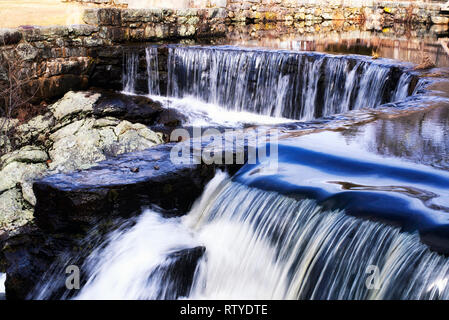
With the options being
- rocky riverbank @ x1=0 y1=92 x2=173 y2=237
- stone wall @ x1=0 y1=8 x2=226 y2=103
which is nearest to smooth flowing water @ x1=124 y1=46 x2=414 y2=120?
stone wall @ x1=0 y1=8 x2=226 y2=103

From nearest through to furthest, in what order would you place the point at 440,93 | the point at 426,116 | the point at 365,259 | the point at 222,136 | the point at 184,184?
the point at 365,259
the point at 184,184
the point at 222,136
the point at 426,116
the point at 440,93

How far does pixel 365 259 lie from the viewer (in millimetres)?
3500

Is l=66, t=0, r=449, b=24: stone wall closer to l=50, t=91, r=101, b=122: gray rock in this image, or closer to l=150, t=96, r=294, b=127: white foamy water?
l=150, t=96, r=294, b=127: white foamy water

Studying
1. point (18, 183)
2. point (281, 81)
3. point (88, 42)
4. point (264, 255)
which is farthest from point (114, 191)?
point (88, 42)

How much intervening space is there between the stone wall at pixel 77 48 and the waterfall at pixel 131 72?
15 cm

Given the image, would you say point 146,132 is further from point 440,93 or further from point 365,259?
point 365,259

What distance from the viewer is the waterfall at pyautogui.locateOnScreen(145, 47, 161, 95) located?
1148cm

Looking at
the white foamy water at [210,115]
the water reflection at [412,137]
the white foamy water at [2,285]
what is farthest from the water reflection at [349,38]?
the white foamy water at [2,285]

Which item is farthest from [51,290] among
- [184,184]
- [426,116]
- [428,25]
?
[428,25]

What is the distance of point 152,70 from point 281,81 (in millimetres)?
2922

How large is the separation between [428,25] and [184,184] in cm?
2127

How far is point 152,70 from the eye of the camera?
37.8 feet

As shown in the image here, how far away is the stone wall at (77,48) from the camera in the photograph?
10602 mm

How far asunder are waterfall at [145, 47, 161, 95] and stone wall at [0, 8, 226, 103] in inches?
24.3
